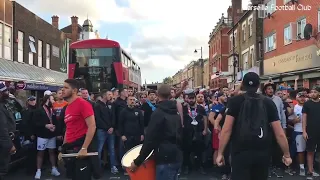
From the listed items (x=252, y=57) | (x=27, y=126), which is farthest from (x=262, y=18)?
(x=27, y=126)

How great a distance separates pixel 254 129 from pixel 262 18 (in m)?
28.6

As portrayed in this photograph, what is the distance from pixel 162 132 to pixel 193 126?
405 centimetres

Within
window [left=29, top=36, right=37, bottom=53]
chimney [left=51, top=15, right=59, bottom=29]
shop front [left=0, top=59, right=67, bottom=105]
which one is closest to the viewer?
shop front [left=0, top=59, right=67, bottom=105]

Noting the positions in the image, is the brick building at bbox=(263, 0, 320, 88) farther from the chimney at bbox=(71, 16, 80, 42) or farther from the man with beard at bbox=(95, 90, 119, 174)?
the chimney at bbox=(71, 16, 80, 42)

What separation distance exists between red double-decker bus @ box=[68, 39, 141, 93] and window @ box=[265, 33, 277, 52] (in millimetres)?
14874

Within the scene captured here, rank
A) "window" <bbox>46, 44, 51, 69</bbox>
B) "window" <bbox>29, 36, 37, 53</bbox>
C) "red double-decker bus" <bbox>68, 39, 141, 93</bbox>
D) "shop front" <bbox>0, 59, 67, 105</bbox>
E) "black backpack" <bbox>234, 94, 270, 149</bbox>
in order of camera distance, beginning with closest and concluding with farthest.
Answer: "black backpack" <bbox>234, 94, 270, 149</bbox> < "red double-decker bus" <bbox>68, 39, 141, 93</bbox> < "shop front" <bbox>0, 59, 67, 105</bbox> < "window" <bbox>29, 36, 37, 53</bbox> < "window" <bbox>46, 44, 51, 69</bbox>

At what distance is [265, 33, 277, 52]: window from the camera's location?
92.8 feet

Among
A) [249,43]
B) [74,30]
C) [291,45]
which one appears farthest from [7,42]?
[74,30]

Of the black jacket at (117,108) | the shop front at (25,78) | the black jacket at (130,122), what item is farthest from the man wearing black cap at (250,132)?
the shop front at (25,78)

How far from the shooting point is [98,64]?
17.8m

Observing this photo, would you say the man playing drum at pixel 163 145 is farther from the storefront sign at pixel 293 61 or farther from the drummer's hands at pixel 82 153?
the storefront sign at pixel 293 61

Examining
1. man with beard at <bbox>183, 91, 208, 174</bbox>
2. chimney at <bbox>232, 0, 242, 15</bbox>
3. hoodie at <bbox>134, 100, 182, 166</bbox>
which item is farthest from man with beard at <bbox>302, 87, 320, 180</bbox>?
chimney at <bbox>232, 0, 242, 15</bbox>

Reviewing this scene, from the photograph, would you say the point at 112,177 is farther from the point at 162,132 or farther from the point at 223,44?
the point at 223,44

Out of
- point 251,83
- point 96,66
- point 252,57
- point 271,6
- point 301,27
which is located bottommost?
point 251,83
